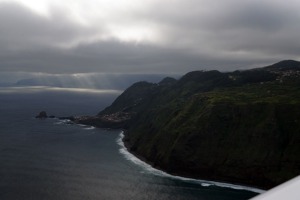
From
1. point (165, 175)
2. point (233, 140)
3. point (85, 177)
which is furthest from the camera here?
point (233, 140)

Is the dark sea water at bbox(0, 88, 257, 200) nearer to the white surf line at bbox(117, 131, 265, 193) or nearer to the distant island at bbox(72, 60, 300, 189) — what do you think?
the white surf line at bbox(117, 131, 265, 193)

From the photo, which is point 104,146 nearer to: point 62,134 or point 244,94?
point 62,134

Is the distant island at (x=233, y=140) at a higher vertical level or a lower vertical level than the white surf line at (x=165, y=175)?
higher

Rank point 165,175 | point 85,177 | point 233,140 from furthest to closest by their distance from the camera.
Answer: point 233,140
point 165,175
point 85,177

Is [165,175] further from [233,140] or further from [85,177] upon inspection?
[233,140]

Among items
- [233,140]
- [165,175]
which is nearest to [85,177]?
[165,175]

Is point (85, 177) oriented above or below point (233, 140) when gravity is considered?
below

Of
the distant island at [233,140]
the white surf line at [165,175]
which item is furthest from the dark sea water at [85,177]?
the distant island at [233,140]

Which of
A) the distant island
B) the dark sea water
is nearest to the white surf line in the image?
the dark sea water

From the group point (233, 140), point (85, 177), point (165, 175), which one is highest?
point (233, 140)

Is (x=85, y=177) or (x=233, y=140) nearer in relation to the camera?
(x=85, y=177)

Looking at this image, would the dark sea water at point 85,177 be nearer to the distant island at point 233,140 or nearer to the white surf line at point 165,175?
the white surf line at point 165,175

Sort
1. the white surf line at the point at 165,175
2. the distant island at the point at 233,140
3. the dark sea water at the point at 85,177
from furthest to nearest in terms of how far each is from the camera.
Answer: the distant island at the point at 233,140 < the white surf line at the point at 165,175 < the dark sea water at the point at 85,177
